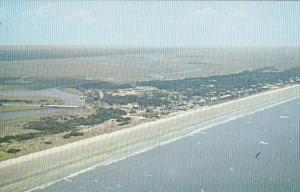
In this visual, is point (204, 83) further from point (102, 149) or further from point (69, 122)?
point (102, 149)

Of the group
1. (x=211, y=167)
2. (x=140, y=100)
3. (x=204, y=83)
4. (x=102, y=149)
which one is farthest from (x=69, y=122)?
(x=204, y=83)

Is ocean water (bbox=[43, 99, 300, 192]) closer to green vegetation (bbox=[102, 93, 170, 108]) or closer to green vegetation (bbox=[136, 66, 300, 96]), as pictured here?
green vegetation (bbox=[102, 93, 170, 108])

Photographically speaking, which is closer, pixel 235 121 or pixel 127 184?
pixel 127 184

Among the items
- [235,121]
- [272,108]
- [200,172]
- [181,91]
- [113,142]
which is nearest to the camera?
[200,172]

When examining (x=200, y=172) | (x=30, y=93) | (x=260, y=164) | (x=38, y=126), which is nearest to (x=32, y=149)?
(x=38, y=126)

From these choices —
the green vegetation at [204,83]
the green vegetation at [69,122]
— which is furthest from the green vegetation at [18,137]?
the green vegetation at [204,83]

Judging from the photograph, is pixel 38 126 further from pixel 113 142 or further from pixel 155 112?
pixel 155 112
